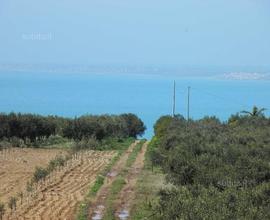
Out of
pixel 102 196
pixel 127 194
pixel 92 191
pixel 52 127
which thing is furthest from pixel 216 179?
pixel 52 127

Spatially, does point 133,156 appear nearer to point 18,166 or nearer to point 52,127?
point 18,166

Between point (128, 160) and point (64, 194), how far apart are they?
1531 cm

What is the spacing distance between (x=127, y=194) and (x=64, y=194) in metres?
2.45

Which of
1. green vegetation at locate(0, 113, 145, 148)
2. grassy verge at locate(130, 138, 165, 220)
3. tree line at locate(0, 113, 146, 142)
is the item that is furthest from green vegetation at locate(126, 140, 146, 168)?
tree line at locate(0, 113, 146, 142)

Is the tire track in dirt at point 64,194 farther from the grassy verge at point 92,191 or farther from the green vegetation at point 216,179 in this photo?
the green vegetation at point 216,179

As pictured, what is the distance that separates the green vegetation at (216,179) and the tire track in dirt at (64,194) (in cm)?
335

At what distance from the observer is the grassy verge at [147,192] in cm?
1766

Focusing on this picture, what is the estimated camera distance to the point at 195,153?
22.6 metres

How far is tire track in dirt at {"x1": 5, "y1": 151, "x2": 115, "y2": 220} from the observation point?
18266 mm

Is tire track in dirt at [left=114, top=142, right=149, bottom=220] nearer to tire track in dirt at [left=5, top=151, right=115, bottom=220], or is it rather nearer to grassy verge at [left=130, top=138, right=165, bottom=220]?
grassy verge at [left=130, top=138, right=165, bottom=220]

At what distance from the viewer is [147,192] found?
2277cm

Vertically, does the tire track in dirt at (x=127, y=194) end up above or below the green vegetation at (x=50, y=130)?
above

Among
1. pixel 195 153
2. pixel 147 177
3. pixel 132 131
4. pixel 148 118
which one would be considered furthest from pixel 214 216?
pixel 148 118

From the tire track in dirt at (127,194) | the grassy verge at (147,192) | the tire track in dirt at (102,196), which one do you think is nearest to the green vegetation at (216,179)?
the grassy verge at (147,192)
